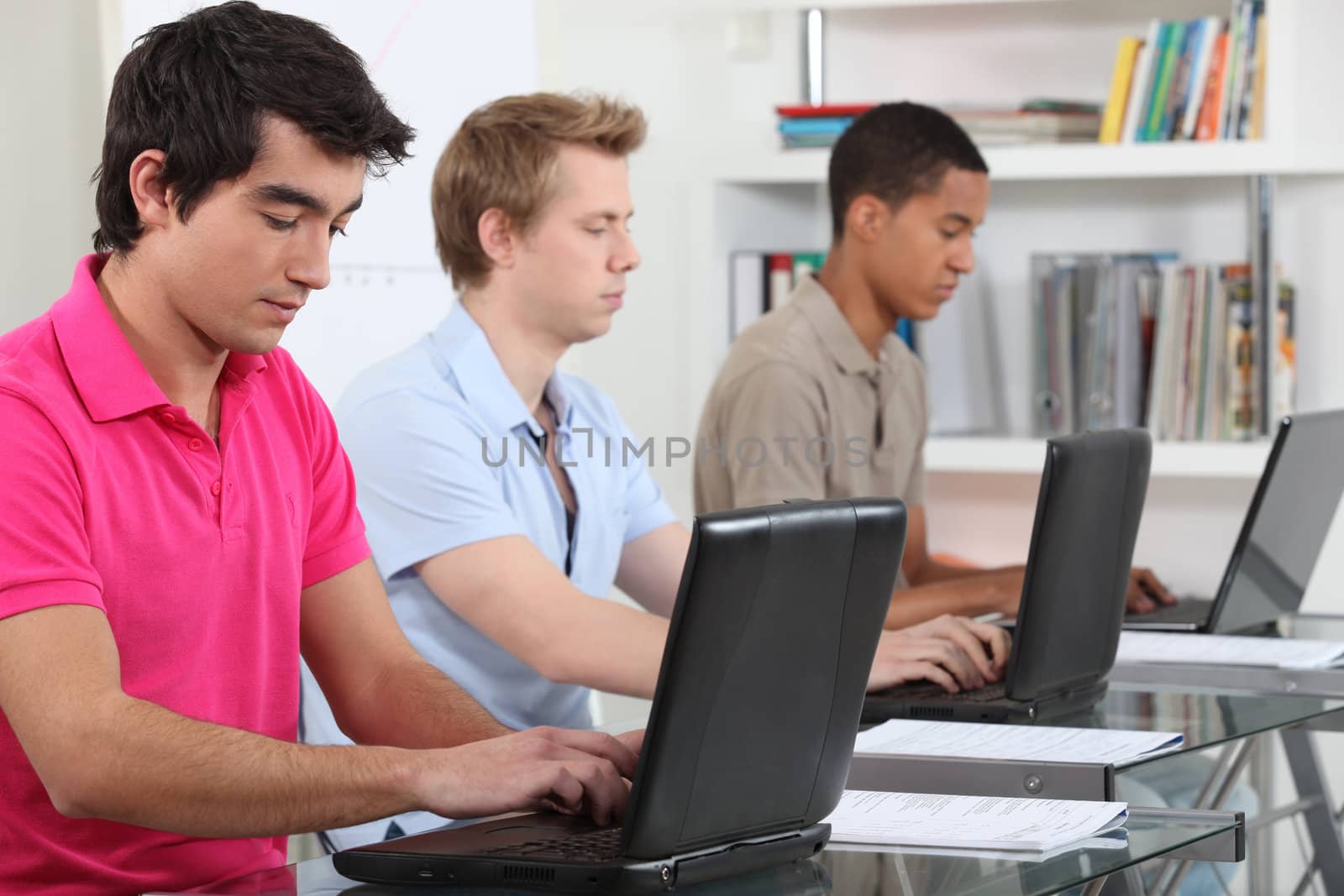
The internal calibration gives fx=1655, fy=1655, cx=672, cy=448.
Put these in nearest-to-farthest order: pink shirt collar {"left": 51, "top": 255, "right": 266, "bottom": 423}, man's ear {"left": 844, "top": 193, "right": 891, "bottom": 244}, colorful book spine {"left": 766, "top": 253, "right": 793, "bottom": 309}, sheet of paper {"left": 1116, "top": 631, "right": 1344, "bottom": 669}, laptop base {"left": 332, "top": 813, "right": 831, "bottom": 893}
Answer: laptop base {"left": 332, "top": 813, "right": 831, "bottom": 893}, pink shirt collar {"left": 51, "top": 255, "right": 266, "bottom": 423}, sheet of paper {"left": 1116, "top": 631, "right": 1344, "bottom": 669}, man's ear {"left": 844, "top": 193, "right": 891, "bottom": 244}, colorful book spine {"left": 766, "top": 253, "right": 793, "bottom": 309}

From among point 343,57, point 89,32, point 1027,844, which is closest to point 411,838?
point 1027,844

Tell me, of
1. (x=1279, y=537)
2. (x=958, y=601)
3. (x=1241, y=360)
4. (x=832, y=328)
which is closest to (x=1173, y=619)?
(x=1279, y=537)

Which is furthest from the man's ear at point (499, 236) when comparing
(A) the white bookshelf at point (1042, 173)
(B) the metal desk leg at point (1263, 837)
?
(B) the metal desk leg at point (1263, 837)

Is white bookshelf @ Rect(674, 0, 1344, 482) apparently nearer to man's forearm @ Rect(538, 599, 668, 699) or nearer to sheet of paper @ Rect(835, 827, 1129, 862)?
man's forearm @ Rect(538, 599, 668, 699)

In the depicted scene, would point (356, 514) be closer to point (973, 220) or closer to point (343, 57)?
point (343, 57)

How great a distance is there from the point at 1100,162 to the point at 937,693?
174 centimetres

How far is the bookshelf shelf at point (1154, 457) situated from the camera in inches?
123

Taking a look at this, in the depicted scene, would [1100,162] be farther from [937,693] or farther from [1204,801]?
[937,693]

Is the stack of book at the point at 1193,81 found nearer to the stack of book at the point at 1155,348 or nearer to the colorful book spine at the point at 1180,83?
the colorful book spine at the point at 1180,83

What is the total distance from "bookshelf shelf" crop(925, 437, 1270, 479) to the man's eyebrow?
6.52 feet

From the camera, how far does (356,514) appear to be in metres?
1.59

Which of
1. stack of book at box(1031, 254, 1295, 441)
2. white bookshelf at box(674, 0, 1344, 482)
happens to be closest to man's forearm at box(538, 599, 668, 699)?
white bookshelf at box(674, 0, 1344, 482)

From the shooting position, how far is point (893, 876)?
111 centimetres

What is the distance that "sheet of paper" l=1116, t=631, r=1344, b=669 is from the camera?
1.93 meters
